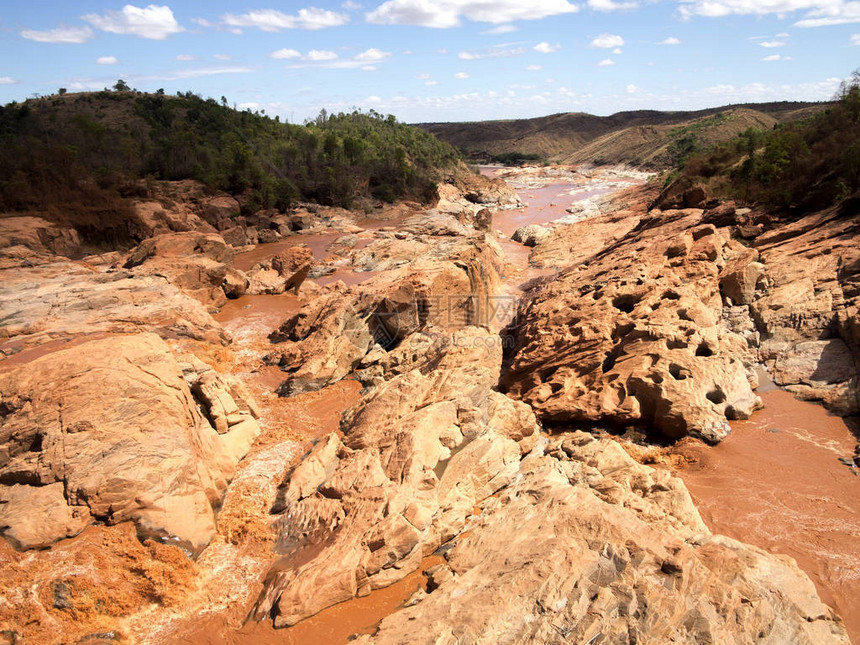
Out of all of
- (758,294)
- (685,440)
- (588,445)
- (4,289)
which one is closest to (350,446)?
(588,445)

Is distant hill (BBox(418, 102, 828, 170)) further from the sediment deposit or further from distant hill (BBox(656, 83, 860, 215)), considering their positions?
the sediment deposit

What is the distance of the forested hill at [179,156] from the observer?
23.9 m

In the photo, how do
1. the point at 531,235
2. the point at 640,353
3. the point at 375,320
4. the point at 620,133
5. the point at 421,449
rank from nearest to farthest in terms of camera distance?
1. the point at 421,449
2. the point at 640,353
3. the point at 375,320
4. the point at 531,235
5. the point at 620,133

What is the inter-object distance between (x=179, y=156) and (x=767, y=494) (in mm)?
35562

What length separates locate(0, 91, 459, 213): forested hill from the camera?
23922 millimetres

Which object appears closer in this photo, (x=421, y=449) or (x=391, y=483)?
(x=391, y=483)

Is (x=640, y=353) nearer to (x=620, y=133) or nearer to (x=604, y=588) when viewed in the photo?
(x=604, y=588)

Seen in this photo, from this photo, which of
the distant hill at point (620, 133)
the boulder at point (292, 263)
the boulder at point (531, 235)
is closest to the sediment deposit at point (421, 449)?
the boulder at point (292, 263)

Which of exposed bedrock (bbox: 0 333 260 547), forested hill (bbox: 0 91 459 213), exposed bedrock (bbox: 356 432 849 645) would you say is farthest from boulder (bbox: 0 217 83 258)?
exposed bedrock (bbox: 356 432 849 645)

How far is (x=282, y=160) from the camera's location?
127 feet

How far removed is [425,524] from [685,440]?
4395 millimetres

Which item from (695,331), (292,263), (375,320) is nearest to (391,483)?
(695,331)

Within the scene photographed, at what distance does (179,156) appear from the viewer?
1284 inches

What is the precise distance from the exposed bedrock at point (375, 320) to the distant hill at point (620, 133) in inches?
2074
